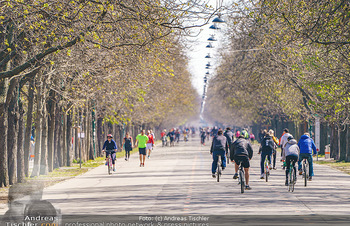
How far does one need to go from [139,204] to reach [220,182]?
24.9ft

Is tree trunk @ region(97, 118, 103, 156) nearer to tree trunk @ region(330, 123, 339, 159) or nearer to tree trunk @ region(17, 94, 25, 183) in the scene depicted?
tree trunk @ region(330, 123, 339, 159)

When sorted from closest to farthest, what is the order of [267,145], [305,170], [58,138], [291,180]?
[291,180], [305,170], [267,145], [58,138]

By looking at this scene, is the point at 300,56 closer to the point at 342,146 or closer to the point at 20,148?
the point at 342,146

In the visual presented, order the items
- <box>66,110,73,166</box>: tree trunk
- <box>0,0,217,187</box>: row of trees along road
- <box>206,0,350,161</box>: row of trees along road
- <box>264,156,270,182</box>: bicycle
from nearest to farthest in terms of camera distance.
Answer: <box>0,0,217,187</box>: row of trees along road < <box>206,0,350,161</box>: row of trees along road < <box>264,156,270,182</box>: bicycle < <box>66,110,73,166</box>: tree trunk

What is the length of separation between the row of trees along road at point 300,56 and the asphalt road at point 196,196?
4.43m

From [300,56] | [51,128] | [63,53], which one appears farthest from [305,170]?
[300,56]

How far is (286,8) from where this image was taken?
70.7 ft

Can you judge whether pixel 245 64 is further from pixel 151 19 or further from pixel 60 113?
pixel 151 19

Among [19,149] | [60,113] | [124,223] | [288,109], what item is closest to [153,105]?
[288,109]

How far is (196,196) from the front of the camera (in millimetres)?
18172

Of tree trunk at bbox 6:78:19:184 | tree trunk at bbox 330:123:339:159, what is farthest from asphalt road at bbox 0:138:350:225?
tree trunk at bbox 330:123:339:159

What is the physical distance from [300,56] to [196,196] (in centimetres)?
2077

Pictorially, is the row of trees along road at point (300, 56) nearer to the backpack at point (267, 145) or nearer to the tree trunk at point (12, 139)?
the backpack at point (267, 145)

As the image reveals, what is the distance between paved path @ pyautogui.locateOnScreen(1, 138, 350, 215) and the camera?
1496 centimetres
